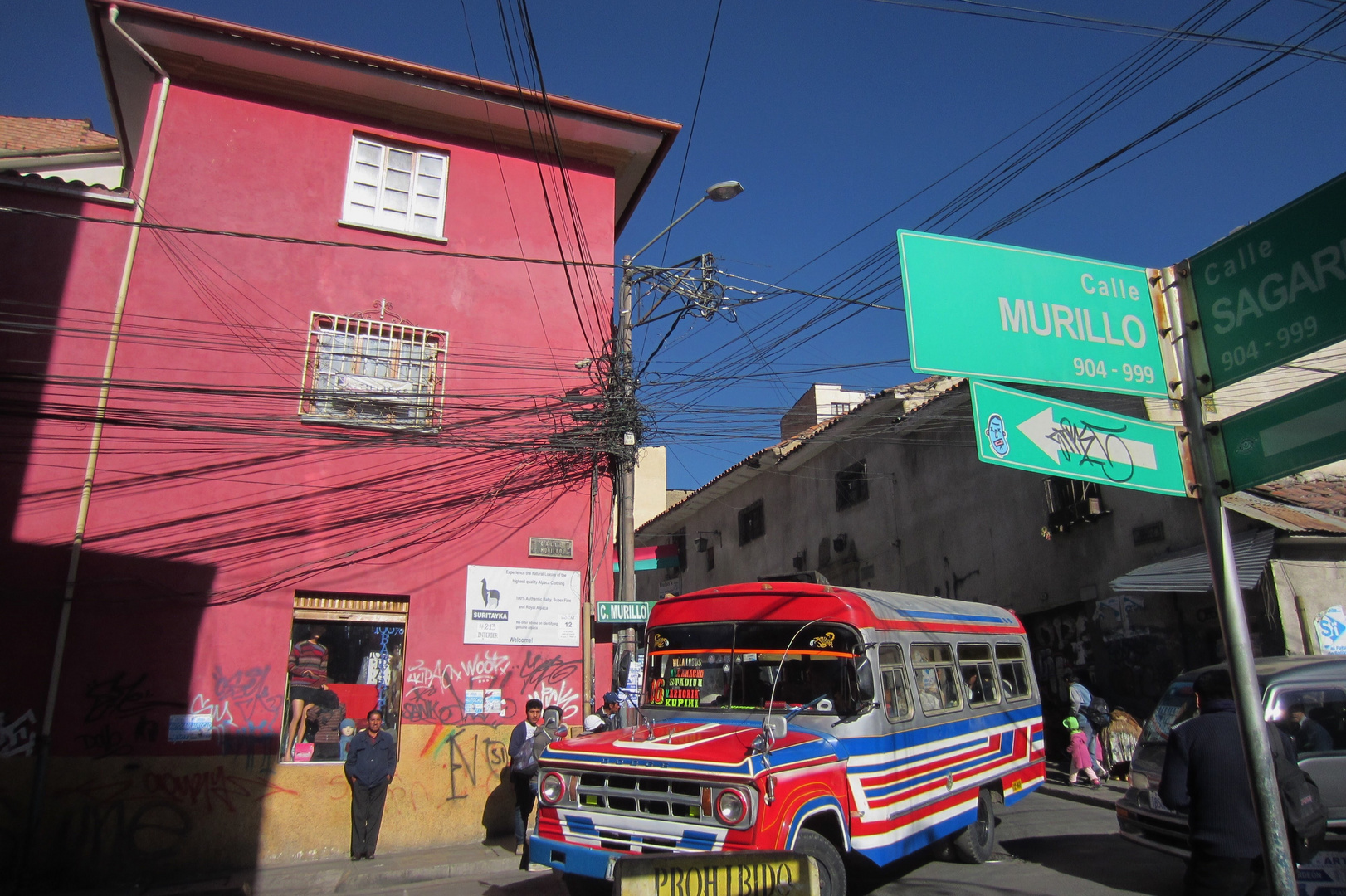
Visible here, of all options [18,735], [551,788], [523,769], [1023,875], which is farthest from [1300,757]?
[18,735]

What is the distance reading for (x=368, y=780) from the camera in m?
9.11

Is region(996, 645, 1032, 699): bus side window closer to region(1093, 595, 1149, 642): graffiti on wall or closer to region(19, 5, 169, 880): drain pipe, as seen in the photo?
region(1093, 595, 1149, 642): graffiti on wall

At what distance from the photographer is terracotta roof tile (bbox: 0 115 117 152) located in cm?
1725

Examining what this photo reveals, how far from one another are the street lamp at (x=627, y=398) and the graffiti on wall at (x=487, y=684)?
1158mm

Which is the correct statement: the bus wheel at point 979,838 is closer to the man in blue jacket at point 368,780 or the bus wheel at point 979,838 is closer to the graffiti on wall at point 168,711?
the man in blue jacket at point 368,780

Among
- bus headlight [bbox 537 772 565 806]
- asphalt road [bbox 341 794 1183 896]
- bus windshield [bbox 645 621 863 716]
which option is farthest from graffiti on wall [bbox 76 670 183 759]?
bus windshield [bbox 645 621 863 716]

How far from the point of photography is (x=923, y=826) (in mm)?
6859

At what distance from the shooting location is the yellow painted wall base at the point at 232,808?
8469 millimetres

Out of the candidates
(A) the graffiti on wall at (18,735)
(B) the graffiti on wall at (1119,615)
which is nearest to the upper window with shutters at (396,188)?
(A) the graffiti on wall at (18,735)

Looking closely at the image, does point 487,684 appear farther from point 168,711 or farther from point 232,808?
point 168,711

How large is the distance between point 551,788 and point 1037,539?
1314 cm

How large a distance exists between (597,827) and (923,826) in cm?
296

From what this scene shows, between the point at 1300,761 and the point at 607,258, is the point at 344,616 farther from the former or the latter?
the point at 1300,761

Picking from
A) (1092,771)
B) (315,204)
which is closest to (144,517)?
(315,204)
